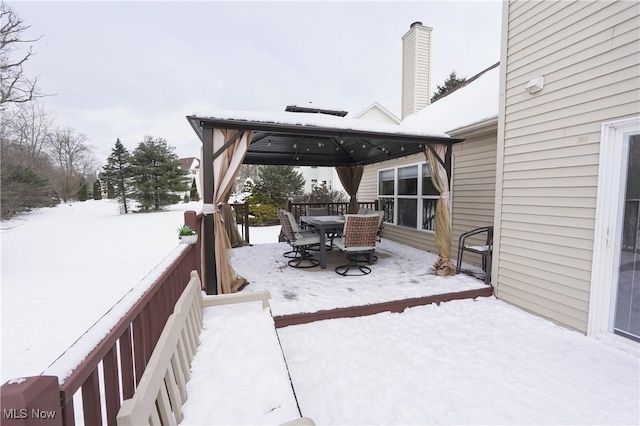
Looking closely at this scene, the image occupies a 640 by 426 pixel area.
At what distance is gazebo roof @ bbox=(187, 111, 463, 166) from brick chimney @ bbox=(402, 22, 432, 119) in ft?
12.8

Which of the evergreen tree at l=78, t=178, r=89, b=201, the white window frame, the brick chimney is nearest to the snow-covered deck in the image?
the white window frame

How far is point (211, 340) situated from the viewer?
6.38 ft

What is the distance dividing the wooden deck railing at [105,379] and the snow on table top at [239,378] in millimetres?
341

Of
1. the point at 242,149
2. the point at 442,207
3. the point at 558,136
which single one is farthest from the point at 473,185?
the point at 242,149

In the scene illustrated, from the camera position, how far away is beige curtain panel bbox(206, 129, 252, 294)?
3.44m

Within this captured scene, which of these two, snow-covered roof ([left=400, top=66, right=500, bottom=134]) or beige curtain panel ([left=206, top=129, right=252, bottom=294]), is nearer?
beige curtain panel ([left=206, top=129, right=252, bottom=294])

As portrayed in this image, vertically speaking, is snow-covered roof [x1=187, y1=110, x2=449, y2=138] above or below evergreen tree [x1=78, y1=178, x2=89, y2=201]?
above

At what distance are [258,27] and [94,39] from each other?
4269mm

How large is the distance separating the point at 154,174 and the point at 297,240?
16338 mm

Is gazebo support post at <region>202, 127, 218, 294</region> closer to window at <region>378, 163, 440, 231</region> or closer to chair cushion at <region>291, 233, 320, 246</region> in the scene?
chair cushion at <region>291, 233, 320, 246</region>

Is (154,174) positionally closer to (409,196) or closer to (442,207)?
(409,196)

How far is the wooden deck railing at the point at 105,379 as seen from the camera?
51 cm

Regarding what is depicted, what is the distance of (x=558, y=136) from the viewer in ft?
9.68

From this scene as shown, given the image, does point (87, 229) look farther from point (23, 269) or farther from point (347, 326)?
point (347, 326)
